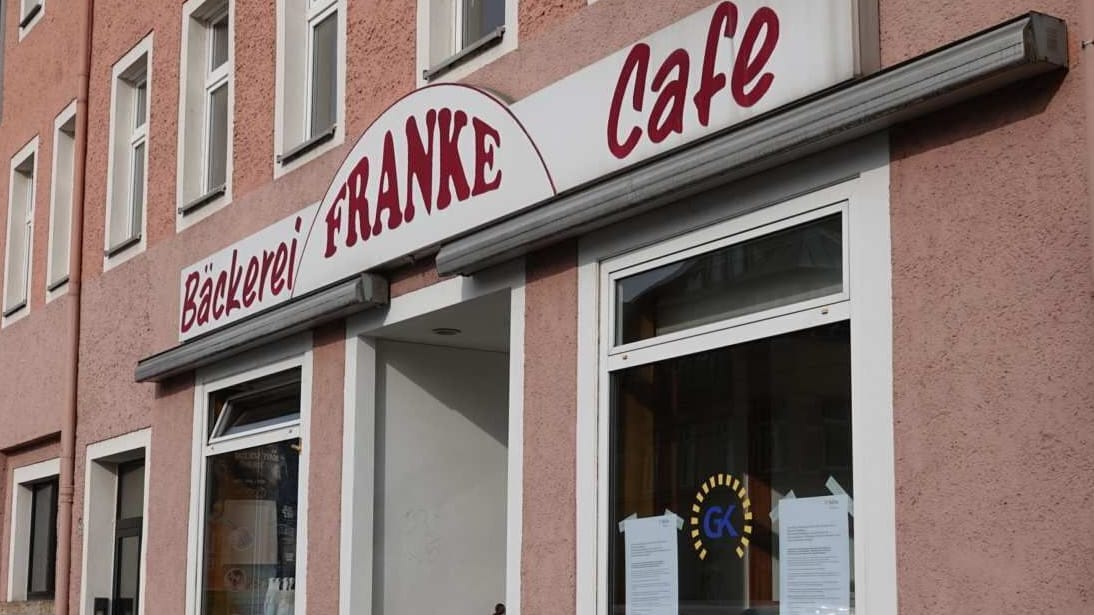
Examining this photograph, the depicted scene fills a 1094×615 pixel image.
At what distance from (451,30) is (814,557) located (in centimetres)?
402

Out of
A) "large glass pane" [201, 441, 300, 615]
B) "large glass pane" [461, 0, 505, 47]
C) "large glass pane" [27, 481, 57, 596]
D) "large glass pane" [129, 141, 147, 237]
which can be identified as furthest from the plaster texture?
"large glass pane" [27, 481, 57, 596]

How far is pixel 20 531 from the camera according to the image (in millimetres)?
15914

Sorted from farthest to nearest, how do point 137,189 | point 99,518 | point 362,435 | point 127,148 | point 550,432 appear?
point 127,148
point 137,189
point 99,518
point 362,435
point 550,432

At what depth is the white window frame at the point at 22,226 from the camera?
1628 cm

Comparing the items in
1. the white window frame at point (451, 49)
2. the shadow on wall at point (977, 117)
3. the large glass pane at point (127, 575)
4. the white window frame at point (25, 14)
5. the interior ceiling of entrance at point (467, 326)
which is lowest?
the large glass pane at point (127, 575)

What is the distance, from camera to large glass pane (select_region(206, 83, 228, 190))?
1200 centimetres

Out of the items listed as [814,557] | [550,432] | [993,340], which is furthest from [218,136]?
[993,340]

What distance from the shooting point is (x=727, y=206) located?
21.9 feet

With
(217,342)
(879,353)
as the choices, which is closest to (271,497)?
(217,342)

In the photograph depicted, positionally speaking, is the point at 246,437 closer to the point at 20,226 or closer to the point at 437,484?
the point at 437,484

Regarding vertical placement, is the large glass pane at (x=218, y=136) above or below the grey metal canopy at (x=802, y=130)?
above

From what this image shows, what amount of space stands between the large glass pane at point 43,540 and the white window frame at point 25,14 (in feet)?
14.4

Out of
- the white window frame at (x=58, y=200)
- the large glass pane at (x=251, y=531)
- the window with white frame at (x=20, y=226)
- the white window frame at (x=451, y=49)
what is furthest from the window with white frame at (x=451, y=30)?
the window with white frame at (x=20, y=226)

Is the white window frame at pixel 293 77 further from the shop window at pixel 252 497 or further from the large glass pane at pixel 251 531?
the large glass pane at pixel 251 531
